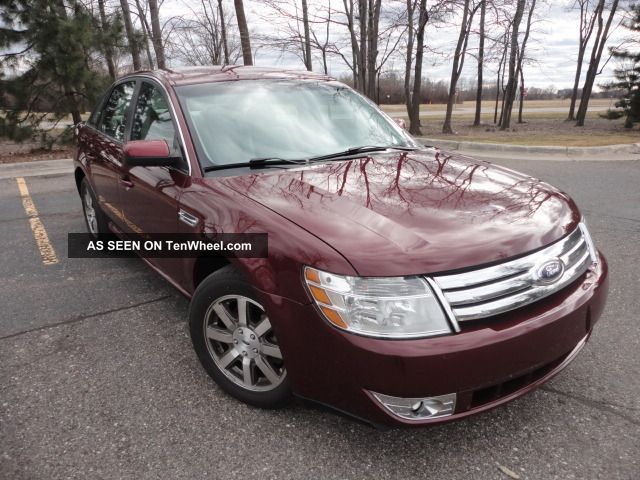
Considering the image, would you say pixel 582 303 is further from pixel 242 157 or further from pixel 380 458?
pixel 242 157

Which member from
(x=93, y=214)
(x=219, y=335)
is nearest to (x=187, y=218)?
(x=219, y=335)

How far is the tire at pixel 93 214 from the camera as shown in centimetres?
432

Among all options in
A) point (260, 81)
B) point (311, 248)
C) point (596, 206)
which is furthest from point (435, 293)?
point (596, 206)

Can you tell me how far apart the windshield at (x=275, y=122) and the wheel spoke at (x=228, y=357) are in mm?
1017

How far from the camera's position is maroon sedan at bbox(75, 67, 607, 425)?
176cm

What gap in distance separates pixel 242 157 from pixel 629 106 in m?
19.2

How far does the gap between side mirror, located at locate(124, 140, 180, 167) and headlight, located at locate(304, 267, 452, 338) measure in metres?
1.40

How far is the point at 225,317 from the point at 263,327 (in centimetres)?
28

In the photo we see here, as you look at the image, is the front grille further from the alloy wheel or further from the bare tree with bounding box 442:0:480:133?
the bare tree with bounding box 442:0:480:133

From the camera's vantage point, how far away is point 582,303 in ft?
6.73

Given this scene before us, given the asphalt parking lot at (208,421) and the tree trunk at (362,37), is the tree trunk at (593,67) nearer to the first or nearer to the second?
the tree trunk at (362,37)

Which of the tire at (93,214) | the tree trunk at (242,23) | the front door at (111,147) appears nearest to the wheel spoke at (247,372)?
the front door at (111,147)

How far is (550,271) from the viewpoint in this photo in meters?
1.96

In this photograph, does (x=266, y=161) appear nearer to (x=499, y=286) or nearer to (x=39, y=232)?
(x=499, y=286)
